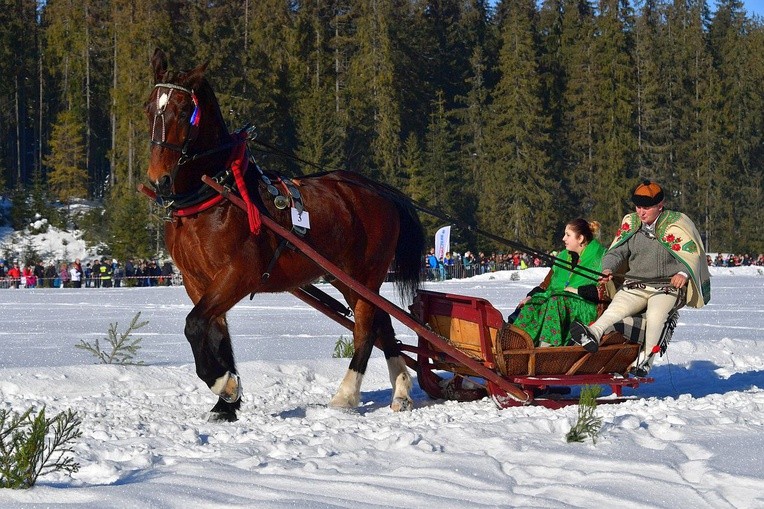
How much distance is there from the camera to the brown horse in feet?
25.9

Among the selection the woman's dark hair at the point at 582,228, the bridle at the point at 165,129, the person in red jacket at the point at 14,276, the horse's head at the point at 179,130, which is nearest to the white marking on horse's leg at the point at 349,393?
the horse's head at the point at 179,130

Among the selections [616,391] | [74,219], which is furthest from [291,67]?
[616,391]

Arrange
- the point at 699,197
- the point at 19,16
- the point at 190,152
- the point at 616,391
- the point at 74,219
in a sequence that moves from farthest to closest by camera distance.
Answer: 1. the point at 699,197
2. the point at 19,16
3. the point at 74,219
4. the point at 616,391
5. the point at 190,152

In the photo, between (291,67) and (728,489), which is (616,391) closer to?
(728,489)

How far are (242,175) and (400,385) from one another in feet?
6.76

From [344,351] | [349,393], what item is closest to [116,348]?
[344,351]

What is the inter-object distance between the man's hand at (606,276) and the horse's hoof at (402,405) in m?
1.73

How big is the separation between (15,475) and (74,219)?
4917 cm

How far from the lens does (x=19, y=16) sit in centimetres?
6825

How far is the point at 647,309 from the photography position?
28.9ft

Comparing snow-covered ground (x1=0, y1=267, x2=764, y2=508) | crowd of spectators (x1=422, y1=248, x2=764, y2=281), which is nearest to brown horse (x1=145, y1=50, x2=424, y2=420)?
snow-covered ground (x1=0, y1=267, x2=764, y2=508)

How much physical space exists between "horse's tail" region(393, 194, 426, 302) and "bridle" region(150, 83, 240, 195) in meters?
2.25

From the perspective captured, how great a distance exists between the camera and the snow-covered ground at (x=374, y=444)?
201 inches

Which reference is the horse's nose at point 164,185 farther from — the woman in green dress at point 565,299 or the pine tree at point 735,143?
the pine tree at point 735,143
